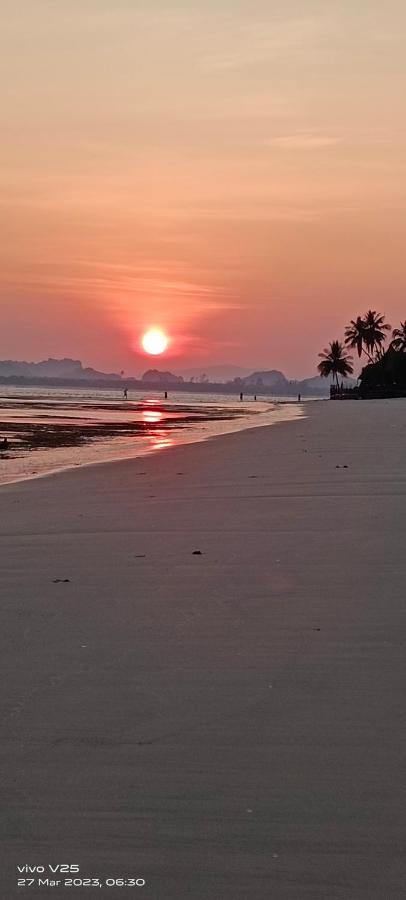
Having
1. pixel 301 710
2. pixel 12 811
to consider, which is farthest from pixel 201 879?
pixel 301 710

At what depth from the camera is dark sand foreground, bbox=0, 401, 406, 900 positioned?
2936 mm

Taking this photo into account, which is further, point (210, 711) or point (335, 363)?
point (335, 363)

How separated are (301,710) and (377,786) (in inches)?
28.3

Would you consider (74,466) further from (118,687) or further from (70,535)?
(118,687)

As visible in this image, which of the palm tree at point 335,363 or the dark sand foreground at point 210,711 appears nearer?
the dark sand foreground at point 210,711

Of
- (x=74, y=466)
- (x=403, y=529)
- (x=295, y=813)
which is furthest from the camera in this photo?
(x=74, y=466)

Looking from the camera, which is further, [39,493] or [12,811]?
[39,493]

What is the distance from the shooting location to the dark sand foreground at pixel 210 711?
2936mm

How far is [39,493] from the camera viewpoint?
13.1 m

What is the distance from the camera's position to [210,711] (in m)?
4.04

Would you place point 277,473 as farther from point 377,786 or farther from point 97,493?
point 377,786

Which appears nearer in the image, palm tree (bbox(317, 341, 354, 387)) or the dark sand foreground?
the dark sand foreground

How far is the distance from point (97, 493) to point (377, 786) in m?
9.70

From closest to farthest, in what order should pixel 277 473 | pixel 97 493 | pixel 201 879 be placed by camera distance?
pixel 201 879
pixel 97 493
pixel 277 473
